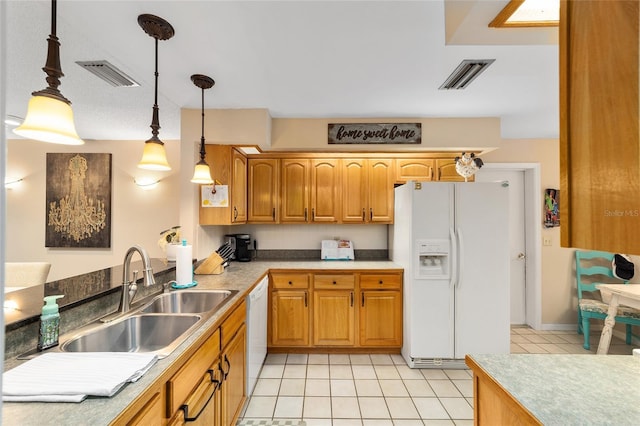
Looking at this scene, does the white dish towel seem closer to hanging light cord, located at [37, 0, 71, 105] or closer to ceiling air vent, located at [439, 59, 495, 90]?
hanging light cord, located at [37, 0, 71, 105]

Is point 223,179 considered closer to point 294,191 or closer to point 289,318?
point 294,191

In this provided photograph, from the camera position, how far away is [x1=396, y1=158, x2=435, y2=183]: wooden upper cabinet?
3.63 meters

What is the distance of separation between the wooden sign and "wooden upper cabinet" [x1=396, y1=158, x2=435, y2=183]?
0.30 m

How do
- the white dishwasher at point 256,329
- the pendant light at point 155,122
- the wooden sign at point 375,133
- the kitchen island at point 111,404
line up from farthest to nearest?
the wooden sign at point 375,133, the white dishwasher at point 256,329, the pendant light at point 155,122, the kitchen island at point 111,404

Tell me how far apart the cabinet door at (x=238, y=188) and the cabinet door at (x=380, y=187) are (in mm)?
1432

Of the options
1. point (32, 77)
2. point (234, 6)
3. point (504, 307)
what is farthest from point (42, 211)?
point (504, 307)

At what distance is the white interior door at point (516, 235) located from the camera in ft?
13.5

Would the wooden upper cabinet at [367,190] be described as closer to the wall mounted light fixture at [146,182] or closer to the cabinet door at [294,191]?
the cabinet door at [294,191]

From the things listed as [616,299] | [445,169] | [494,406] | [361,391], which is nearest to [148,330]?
[494,406]

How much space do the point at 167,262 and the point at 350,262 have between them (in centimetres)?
190

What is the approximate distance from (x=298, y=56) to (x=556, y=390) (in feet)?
7.00

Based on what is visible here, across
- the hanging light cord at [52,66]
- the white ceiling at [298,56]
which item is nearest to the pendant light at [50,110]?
the hanging light cord at [52,66]

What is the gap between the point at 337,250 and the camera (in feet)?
12.5

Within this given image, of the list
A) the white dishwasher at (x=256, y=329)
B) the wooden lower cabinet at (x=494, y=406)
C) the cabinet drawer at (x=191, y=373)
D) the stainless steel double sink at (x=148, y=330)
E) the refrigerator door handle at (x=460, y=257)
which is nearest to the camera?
the wooden lower cabinet at (x=494, y=406)
